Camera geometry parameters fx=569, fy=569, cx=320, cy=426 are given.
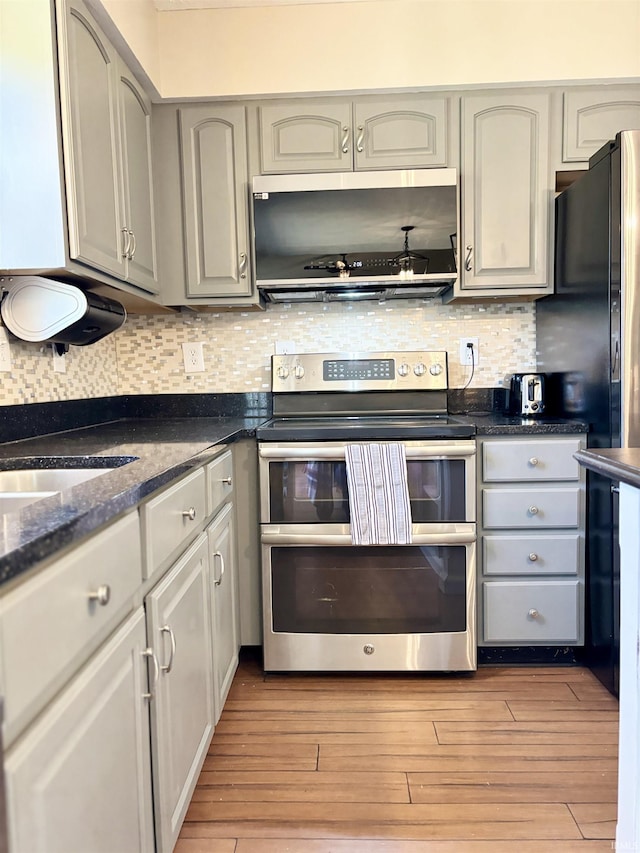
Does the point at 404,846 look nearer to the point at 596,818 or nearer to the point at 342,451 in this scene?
the point at 596,818

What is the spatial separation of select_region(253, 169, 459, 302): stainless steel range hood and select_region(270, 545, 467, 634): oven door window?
1.04 m

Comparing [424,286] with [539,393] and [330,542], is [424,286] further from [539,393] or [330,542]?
[330,542]

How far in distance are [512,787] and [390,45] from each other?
256 centimetres

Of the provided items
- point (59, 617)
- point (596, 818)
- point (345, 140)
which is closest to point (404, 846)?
point (596, 818)

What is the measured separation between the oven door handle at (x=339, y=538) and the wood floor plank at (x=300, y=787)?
710mm

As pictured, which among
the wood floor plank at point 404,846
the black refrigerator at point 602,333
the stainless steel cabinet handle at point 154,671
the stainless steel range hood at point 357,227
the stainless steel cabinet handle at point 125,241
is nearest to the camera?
the stainless steel cabinet handle at point 154,671

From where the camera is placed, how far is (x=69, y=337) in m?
1.88

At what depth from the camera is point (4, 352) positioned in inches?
67.7

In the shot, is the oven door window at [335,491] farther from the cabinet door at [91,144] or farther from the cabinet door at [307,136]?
the cabinet door at [307,136]

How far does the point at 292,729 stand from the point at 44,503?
1276mm

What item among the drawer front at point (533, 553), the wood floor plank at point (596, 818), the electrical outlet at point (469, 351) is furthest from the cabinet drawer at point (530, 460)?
the wood floor plank at point (596, 818)

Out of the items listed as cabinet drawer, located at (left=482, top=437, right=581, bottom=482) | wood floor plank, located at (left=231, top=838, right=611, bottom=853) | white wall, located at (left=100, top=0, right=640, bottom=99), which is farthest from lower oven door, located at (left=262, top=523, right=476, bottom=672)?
white wall, located at (left=100, top=0, right=640, bottom=99)

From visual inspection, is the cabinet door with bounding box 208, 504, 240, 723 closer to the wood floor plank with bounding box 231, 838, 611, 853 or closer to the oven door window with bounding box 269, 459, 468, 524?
the oven door window with bounding box 269, 459, 468, 524

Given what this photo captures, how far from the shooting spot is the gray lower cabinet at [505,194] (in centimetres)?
221
